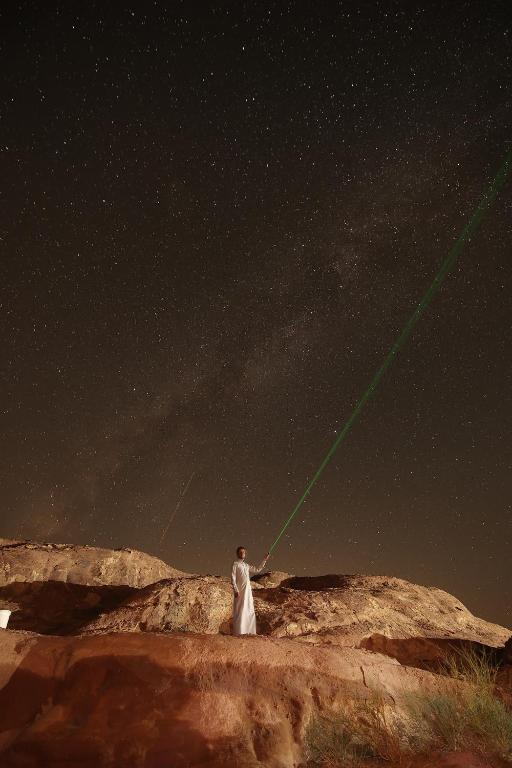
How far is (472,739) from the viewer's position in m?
6.05

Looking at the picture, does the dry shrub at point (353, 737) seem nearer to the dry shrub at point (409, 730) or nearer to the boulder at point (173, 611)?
the dry shrub at point (409, 730)

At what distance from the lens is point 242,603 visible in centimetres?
1008

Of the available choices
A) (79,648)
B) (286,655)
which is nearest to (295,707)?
(286,655)

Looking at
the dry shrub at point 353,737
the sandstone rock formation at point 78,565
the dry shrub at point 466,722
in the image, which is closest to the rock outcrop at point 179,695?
the dry shrub at point 353,737

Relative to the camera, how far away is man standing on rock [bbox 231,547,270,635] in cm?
1002

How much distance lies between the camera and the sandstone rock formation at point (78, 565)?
62.7ft

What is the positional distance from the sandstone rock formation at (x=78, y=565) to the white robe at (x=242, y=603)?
12221 millimetres

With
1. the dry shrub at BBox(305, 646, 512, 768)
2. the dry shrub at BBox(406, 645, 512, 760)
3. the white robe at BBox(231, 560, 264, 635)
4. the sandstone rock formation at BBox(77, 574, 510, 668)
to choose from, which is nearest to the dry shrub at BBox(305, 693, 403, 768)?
the dry shrub at BBox(305, 646, 512, 768)

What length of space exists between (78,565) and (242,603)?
44.2ft

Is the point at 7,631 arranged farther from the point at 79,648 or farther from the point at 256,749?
the point at 256,749

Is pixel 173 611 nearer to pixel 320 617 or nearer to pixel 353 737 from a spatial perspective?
pixel 320 617

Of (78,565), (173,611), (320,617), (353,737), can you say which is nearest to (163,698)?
(353,737)

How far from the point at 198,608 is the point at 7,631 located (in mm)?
7153

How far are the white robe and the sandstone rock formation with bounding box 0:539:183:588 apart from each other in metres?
12.2
